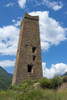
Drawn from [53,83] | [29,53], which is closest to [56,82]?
[53,83]

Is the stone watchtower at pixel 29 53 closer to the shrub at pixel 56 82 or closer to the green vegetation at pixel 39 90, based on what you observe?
the green vegetation at pixel 39 90

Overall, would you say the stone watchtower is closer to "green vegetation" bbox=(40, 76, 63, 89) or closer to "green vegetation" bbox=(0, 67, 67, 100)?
"green vegetation" bbox=(0, 67, 67, 100)

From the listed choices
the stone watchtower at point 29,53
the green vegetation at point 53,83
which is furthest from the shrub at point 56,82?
the stone watchtower at point 29,53

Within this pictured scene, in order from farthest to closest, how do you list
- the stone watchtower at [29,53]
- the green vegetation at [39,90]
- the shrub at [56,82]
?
the stone watchtower at [29,53] < the shrub at [56,82] < the green vegetation at [39,90]

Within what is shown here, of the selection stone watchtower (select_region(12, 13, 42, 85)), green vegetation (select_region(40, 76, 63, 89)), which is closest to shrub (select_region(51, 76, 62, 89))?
green vegetation (select_region(40, 76, 63, 89))

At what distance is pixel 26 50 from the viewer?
23.5 m

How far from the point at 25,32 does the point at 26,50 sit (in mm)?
3001

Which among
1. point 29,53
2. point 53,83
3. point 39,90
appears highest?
point 29,53

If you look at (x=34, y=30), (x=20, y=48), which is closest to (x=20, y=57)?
(x=20, y=48)

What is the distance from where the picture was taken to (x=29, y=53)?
77.2 feet

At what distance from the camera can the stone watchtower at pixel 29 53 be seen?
22.3 m

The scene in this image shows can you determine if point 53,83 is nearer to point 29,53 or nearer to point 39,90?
point 29,53

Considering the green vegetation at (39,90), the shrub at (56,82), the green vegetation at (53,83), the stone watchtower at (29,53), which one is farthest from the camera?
the stone watchtower at (29,53)

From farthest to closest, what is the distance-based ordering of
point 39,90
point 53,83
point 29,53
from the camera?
point 29,53 → point 53,83 → point 39,90
